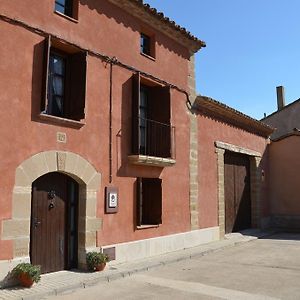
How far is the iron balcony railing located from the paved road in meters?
2.92

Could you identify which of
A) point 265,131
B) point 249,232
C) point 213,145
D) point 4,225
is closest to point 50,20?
point 4,225

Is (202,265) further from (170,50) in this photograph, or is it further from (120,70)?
(170,50)

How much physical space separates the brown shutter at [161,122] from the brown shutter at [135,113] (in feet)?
3.51

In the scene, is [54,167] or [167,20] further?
[167,20]

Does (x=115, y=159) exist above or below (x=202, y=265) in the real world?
above

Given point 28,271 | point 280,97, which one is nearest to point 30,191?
point 28,271

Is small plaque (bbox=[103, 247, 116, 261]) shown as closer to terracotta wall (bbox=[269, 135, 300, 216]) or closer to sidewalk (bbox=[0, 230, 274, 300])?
sidewalk (bbox=[0, 230, 274, 300])

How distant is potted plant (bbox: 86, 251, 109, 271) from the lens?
837cm

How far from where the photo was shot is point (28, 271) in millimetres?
6996

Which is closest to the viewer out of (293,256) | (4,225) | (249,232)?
(4,225)

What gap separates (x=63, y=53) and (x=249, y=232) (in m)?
10.3

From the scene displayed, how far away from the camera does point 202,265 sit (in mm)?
9695

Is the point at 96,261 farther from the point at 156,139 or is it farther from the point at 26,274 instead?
the point at 156,139

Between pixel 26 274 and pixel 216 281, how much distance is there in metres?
3.54
